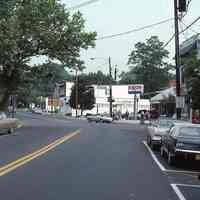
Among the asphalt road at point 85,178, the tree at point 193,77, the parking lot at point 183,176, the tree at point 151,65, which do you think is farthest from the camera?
Result: the tree at point 151,65

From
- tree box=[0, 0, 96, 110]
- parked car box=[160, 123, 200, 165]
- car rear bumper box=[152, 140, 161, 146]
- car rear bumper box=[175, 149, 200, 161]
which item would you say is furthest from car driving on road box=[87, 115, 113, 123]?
car rear bumper box=[175, 149, 200, 161]

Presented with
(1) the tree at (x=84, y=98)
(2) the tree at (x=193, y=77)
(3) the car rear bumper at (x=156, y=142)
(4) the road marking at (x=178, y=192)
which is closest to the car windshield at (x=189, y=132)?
(4) the road marking at (x=178, y=192)

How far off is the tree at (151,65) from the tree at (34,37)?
89.6 meters

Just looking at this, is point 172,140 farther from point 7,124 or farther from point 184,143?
point 7,124

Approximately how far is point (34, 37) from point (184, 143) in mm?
30203

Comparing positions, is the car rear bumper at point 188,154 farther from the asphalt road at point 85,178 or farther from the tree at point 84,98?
the tree at point 84,98

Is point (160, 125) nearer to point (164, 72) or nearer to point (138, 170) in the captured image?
A: point (138, 170)

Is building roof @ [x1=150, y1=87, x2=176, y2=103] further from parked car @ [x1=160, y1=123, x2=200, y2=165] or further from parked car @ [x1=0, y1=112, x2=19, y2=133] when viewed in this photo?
parked car @ [x1=160, y1=123, x2=200, y2=165]

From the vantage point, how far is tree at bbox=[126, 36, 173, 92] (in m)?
139

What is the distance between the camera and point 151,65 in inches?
5541

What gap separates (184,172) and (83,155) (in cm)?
479

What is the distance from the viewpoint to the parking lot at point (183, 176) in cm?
1291

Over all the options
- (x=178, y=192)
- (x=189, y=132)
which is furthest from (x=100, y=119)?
(x=178, y=192)

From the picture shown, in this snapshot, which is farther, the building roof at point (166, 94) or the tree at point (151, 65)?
the tree at point (151, 65)
